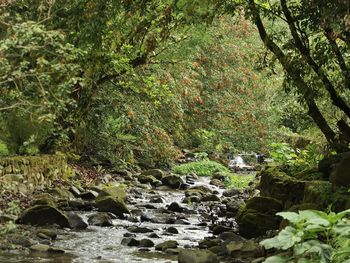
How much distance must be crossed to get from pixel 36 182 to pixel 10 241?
14.0ft

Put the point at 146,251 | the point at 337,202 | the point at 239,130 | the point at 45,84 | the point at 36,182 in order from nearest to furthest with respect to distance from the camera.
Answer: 1. the point at 45,84
2. the point at 337,202
3. the point at 146,251
4. the point at 36,182
5. the point at 239,130

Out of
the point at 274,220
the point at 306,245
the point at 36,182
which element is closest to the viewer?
the point at 306,245

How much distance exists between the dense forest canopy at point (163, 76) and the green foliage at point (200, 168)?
33.4 inches

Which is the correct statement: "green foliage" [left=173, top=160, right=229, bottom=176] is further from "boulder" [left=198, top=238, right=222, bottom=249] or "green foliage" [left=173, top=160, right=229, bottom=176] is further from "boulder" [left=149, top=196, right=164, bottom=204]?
"boulder" [left=198, top=238, right=222, bottom=249]

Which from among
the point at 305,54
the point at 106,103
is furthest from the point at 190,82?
the point at 305,54

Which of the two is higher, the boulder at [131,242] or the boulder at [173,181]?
the boulder at [173,181]

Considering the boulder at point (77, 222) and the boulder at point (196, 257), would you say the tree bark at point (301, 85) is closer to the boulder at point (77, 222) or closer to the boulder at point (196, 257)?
the boulder at point (196, 257)

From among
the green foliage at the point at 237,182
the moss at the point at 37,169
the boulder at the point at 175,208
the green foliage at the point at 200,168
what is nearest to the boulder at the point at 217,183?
the green foliage at the point at 237,182

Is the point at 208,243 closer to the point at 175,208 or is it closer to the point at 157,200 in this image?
the point at 175,208

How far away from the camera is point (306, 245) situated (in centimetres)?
427

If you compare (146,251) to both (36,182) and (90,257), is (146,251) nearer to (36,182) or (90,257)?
(90,257)

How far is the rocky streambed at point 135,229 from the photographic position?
24.6 feet

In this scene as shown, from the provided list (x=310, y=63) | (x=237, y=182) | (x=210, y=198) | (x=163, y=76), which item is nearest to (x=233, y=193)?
(x=210, y=198)

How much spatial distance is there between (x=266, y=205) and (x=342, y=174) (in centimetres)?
213
